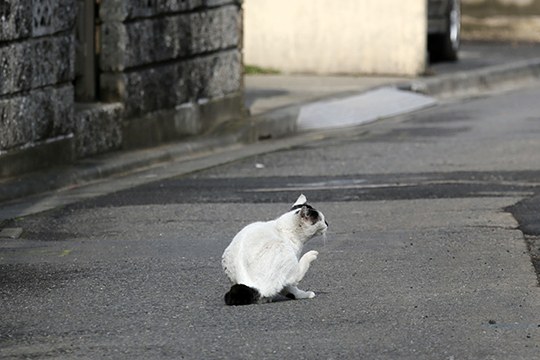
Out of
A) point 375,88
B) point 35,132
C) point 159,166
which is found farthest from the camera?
point 375,88

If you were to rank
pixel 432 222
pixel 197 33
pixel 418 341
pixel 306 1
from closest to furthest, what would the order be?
1. pixel 418 341
2. pixel 432 222
3. pixel 197 33
4. pixel 306 1

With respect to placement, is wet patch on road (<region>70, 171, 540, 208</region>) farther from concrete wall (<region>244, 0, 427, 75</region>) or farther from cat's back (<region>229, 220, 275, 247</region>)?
concrete wall (<region>244, 0, 427, 75</region>)

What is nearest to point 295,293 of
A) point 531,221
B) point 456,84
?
point 531,221

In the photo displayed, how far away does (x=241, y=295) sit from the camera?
7332mm

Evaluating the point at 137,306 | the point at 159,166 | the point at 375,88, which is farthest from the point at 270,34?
the point at 137,306

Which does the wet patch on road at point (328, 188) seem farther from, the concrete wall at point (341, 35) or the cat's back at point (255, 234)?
the concrete wall at point (341, 35)

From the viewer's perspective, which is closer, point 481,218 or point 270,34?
point 481,218

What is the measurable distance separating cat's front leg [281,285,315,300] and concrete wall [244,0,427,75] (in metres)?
13.9

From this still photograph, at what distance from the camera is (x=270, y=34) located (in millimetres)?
21938

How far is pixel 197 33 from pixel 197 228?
5.45 m

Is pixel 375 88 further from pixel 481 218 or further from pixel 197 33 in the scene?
pixel 481 218

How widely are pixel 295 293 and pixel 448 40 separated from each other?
17.1m

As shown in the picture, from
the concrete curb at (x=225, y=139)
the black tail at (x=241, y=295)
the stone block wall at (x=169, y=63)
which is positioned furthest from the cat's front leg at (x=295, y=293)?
the stone block wall at (x=169, y=63)

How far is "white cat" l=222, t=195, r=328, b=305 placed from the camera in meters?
7.19
